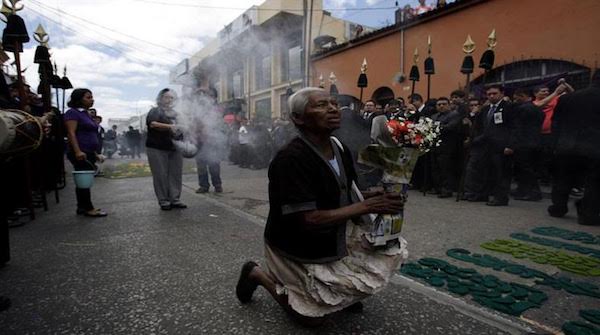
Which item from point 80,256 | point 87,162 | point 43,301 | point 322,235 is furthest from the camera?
point 87,162

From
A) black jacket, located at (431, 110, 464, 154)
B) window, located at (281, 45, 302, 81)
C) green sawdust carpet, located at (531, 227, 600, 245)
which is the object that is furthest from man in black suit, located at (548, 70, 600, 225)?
window, located at (281, 45, 302, 81)

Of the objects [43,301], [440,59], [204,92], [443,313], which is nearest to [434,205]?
[443,313]

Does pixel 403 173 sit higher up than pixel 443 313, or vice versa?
pixel 403 173

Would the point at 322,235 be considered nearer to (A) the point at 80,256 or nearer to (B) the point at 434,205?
(A) the point at 80,256

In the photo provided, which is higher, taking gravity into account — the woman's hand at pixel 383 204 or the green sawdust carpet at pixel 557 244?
the woman's hand at pixel 383 204

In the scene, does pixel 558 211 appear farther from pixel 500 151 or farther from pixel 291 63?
pixel 291 63

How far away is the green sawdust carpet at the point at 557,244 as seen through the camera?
3.33m

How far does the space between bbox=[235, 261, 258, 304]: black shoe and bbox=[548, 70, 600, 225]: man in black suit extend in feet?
14.6

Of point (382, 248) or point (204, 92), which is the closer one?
point (382, 248)

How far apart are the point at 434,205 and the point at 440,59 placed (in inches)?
225

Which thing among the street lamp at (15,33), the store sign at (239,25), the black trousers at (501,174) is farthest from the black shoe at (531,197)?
the store sign at (239,25)

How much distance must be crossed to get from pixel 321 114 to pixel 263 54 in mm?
20447

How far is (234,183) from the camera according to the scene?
8.13 metres

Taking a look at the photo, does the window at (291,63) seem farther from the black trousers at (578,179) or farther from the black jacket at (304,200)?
the black jacket at (304,200)
